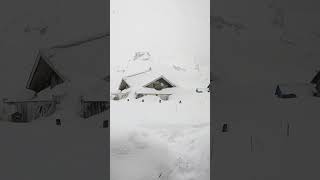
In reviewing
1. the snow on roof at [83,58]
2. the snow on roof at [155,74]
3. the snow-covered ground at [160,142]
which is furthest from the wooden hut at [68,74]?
the snow on roof at [155,74]

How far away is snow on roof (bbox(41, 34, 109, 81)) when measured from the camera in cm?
165

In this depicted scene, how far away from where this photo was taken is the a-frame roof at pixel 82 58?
1.64 meters

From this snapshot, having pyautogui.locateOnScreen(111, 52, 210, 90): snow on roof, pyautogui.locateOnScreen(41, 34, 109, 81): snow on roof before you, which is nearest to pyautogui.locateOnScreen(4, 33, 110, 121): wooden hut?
pyautogui.locateOnScreen(41, 34, 109, 81): snow on roof

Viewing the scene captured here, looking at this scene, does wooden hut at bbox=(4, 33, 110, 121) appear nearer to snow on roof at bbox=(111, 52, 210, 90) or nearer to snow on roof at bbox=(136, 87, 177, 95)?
snow on roof at bbox=(111, 52, 210, 90)

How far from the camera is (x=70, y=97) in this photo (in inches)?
62.8
